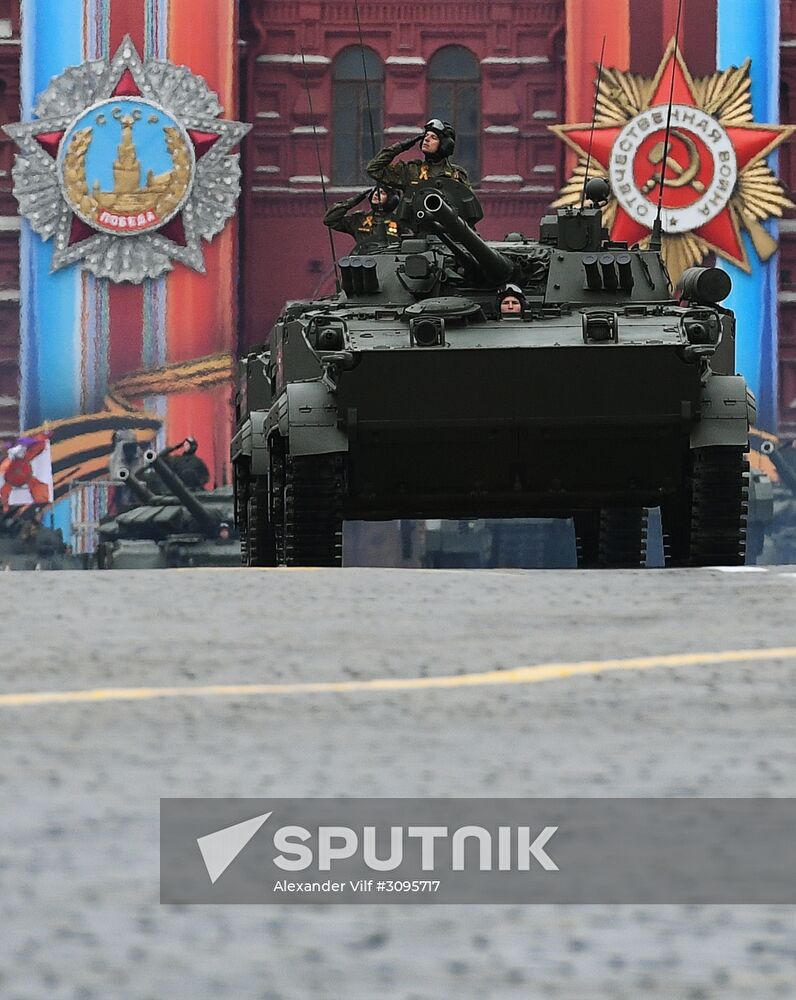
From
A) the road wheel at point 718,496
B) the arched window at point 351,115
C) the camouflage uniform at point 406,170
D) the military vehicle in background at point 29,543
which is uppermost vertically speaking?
the arched window at point 351,115

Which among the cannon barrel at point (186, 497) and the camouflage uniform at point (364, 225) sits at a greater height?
the camouflage uniform at point (364, 225)

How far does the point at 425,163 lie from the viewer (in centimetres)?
1261

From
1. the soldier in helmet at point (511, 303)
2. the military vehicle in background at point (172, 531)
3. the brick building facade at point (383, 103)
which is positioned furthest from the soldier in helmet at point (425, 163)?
the brick building facade at point (383, 103)

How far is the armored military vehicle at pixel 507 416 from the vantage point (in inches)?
407

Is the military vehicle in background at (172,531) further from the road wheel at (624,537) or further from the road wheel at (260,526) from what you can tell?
the road wheel at (624,537)

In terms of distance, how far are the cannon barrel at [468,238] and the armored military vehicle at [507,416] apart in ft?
0.04

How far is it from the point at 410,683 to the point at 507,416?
19.8 feet

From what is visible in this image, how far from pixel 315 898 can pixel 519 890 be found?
0.23m

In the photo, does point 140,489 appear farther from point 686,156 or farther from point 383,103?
point 686,156

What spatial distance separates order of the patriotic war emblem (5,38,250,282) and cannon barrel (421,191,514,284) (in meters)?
18.0

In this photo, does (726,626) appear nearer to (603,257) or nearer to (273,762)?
(273,762)

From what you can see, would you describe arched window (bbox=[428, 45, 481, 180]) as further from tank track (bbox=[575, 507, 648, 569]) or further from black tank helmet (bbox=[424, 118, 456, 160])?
black tank helmet (bbox=[424, 118, 456, 160])

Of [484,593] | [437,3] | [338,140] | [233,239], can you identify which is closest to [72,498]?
[233,239]

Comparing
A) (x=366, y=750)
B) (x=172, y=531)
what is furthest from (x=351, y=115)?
(x=366, y=750)
